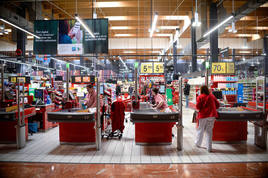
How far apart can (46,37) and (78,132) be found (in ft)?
→ 14.4

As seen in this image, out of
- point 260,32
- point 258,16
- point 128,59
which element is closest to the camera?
point 258,16

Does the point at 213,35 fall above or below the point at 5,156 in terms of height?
above

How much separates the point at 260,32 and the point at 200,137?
1747 cm

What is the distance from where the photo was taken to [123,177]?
318cm

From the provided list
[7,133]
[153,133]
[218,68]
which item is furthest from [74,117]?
[218,68]

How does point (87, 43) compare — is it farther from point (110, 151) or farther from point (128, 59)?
point (128, 59)

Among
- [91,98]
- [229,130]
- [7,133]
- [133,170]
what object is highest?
[91,98]

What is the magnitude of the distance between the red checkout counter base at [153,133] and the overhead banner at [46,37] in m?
4.81

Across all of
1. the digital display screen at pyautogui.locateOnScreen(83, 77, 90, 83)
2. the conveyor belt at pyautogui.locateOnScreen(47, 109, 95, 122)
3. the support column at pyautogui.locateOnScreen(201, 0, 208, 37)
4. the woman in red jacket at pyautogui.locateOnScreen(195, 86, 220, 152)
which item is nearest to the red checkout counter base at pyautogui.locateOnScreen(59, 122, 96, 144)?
the conveyor belt at pyautogui.locateOnScreen(47, 109, 95, 122)

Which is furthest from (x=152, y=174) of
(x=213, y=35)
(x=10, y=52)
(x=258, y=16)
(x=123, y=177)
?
(x=10, y=52)

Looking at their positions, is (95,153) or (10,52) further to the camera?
(10,52)

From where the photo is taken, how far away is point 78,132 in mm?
4949

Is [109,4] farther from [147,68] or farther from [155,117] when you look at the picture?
[155,117]

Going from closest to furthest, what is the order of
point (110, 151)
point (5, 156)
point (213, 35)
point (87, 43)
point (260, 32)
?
point (5, 156) < point (110, 151) < point (87, 43) < point (213, 35) < point (260, 32)
